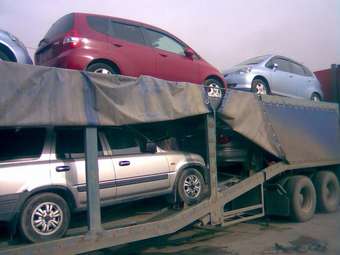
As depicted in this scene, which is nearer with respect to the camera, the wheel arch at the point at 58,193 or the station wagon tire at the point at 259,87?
the wheel arch at the point at 58,193

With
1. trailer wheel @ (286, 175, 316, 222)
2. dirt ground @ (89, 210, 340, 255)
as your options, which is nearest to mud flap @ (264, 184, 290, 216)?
trailer wheel @ (286, 175, 316, 222)

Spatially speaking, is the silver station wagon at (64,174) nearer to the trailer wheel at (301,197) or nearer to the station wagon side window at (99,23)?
the station wagon side window at (99,23)

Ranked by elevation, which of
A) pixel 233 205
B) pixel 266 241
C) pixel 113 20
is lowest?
pixel 266 241

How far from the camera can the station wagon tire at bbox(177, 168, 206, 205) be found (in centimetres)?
654

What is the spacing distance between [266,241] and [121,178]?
3.04m

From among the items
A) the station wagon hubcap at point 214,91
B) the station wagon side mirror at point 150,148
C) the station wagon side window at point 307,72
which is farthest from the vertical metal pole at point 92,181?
the station wagon side window at point 307,72

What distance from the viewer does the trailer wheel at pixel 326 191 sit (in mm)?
9541

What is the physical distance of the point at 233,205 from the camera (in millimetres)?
8031

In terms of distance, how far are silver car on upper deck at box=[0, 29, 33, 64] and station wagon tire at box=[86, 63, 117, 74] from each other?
3.25 feet

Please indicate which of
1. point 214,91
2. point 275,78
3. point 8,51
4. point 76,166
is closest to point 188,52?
point 214,91

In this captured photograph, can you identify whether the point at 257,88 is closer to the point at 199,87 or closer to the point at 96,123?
the point at 199,87

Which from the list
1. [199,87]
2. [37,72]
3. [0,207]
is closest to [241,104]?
[199,87]

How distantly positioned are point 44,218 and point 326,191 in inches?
276

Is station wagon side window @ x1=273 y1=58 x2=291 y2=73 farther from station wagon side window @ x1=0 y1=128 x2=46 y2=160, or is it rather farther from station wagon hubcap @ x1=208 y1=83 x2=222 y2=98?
station wagon side window @ x1=0 y1=128 x2=46 y2=160
